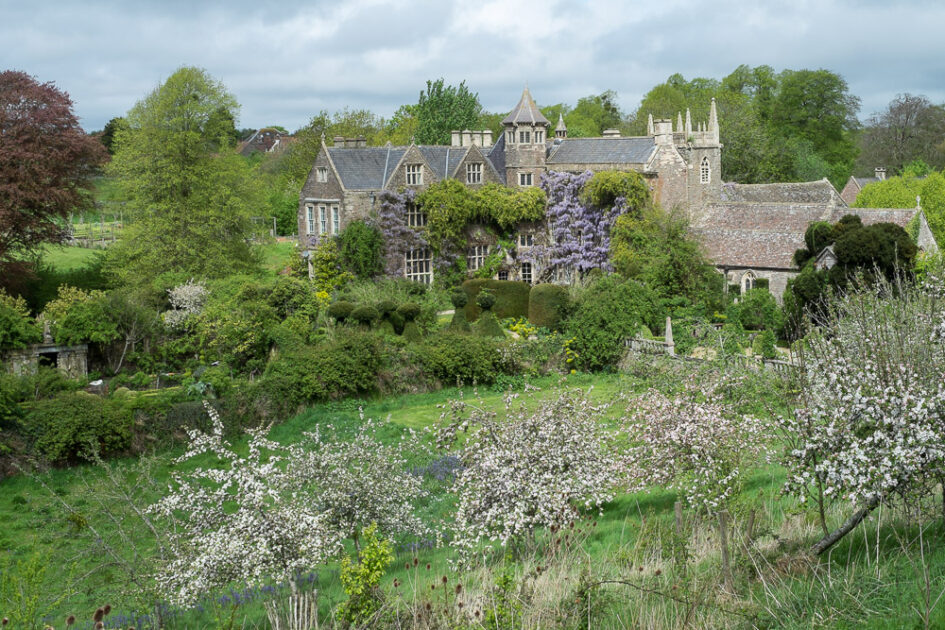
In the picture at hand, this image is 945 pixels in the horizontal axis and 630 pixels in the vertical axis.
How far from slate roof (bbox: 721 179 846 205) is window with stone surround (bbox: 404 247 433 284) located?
1747 centimetres

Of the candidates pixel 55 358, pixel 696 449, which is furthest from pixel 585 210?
pixel 696 449

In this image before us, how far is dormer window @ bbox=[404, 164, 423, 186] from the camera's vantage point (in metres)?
41.5

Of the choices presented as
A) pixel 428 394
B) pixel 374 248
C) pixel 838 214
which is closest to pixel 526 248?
pixel 374 248

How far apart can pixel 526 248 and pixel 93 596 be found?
3116cm

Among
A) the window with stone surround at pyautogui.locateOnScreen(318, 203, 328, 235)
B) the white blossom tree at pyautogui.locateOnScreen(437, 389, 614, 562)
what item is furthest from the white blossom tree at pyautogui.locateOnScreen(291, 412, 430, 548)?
the window with stone surround at pyautogui.locateOnScreen(318, 203, 328, 235)

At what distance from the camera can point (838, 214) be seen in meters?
38.5

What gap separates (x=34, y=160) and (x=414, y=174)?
16.3 m

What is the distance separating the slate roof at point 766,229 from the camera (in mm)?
37375

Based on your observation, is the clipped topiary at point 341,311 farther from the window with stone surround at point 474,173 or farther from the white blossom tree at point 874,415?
the white blossom tree at point 874,415

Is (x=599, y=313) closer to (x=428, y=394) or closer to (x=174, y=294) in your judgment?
(x=428, y=394)

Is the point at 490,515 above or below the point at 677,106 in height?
below

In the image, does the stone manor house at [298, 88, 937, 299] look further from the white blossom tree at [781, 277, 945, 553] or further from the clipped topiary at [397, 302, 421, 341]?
the white blossom tree at [781, 277, 945, 553]

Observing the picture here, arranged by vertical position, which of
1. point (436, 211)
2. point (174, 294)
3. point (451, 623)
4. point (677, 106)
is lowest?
point (451, 623)

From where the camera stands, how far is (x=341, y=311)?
3061cm
